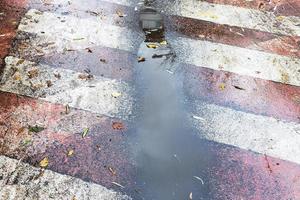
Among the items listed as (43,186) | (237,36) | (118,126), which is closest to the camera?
(43,186)

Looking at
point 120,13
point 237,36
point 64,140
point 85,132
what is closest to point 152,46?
point 120,13

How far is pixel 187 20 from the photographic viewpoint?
6.21m

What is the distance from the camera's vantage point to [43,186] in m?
3.52

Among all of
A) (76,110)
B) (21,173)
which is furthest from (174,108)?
(21,173)

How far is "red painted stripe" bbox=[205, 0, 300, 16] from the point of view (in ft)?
21.8

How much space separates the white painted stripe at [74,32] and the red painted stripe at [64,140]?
131 cm

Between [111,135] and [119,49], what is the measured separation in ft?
5.64

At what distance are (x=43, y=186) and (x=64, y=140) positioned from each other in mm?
623

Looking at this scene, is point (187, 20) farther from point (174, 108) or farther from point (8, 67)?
point (8, 67)

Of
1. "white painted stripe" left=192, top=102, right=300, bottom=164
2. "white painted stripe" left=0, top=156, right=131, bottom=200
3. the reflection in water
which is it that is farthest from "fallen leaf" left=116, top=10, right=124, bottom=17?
"white painted stripe" left=0, top=156, right=131, bottom=200

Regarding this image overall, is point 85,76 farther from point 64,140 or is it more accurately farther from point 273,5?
point 273,5

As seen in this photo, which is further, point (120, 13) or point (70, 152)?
point (120, 13)

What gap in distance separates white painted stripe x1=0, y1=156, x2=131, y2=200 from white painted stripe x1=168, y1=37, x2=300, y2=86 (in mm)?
2510

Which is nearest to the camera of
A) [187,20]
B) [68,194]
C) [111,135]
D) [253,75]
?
[68,194]
